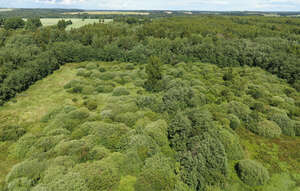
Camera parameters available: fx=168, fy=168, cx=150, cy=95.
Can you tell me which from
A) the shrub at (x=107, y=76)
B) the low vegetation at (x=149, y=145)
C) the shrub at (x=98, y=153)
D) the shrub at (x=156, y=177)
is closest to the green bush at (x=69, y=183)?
the low vegetation at (x=149, y=145)

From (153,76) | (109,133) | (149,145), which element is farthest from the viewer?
(153,76)

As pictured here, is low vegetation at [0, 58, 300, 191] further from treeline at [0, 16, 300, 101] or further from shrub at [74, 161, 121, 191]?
treeline at [0, 16, 300, 101]

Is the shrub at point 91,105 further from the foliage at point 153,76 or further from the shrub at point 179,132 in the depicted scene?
the shrub at point 179,132

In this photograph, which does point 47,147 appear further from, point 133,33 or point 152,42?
point 133,33

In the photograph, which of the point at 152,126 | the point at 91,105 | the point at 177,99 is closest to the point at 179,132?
the point at 152,126

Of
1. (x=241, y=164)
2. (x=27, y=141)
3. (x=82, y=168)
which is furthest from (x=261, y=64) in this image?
(x=27, y=141)

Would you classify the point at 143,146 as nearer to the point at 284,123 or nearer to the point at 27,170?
the point at 27,170

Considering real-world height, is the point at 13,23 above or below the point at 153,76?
above
